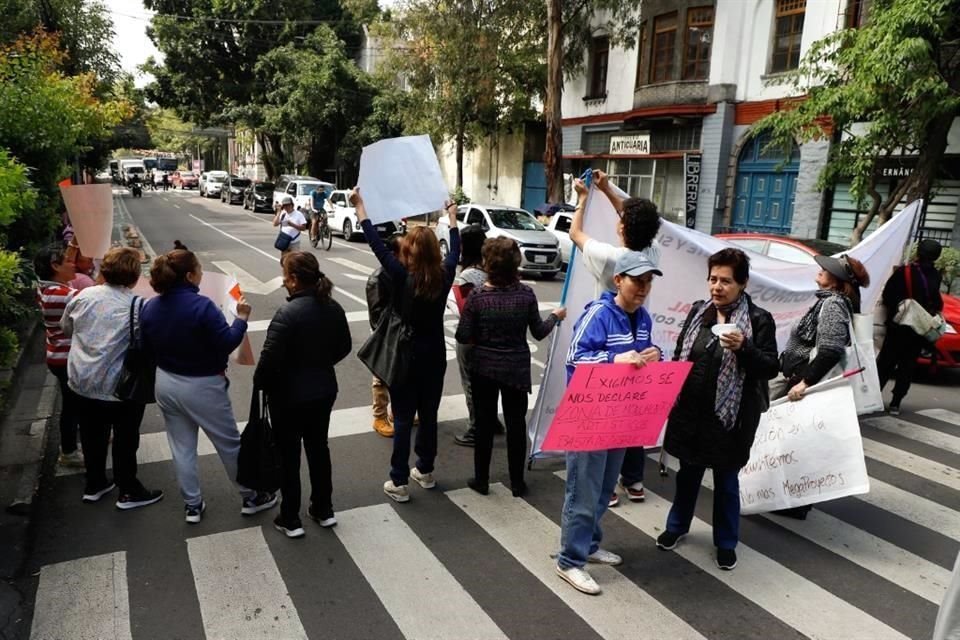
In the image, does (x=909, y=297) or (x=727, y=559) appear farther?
(x=909, y=297)

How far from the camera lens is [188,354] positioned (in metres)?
4.06

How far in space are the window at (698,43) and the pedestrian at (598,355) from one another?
19309 mm

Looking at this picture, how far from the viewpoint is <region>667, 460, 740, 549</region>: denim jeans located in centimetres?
395

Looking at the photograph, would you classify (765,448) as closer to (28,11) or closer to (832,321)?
(832,321)

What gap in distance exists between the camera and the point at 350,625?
11.3 ft

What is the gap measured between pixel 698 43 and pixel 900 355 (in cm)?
1652

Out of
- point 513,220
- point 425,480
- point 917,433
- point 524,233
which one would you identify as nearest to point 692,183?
point 513,220

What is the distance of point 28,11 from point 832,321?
2291cm

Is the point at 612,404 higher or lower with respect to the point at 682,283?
lower

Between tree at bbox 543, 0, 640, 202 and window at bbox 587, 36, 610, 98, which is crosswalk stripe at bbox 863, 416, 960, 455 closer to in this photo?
tree at bbox 543, 0, 640, 202

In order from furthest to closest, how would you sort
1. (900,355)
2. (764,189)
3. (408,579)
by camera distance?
(764,189) → (900,355) → (408,579)

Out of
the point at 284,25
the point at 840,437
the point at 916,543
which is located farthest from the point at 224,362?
the point at 284,25

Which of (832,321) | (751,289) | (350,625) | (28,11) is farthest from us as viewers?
(28,11)

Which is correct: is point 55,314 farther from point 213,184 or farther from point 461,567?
point 213,184
